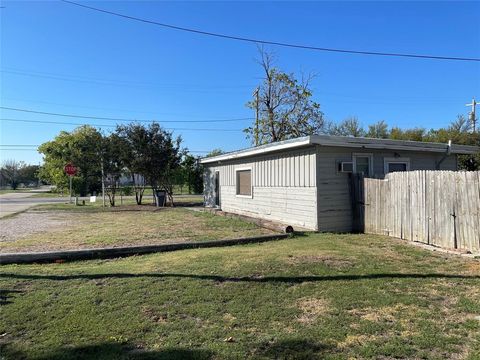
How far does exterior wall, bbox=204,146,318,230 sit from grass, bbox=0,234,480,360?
401 cm

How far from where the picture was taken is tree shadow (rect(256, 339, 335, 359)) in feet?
11.4

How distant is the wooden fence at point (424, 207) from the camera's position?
764cm

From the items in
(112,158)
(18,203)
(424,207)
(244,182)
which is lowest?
(18,203)

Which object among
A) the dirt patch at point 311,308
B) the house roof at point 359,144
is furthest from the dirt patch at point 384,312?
the house roof at point 359,144

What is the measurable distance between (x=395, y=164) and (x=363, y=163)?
4.19 ft

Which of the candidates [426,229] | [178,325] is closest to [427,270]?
[426,229]

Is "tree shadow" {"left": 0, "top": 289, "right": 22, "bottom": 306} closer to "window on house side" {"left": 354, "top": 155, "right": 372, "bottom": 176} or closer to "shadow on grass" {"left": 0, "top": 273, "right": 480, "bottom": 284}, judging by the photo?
"shadow on grass" {"left": 0, "top": 273, "right": 480, "bottom": 284}

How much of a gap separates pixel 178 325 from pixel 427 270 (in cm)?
423

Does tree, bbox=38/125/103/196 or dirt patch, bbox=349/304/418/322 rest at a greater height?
tree, bbox=38/125/103/196

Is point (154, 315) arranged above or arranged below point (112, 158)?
below

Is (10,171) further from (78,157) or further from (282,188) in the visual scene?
(282,188)

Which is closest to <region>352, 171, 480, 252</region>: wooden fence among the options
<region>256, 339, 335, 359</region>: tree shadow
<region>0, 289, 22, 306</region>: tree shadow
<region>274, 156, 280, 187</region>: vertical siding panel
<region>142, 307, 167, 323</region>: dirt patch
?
<region>274, 156, 280, 187</region>: vertical siding panel

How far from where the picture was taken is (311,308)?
4641 millimetres

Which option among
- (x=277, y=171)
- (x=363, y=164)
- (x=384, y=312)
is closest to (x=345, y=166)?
(x=363, y=164)
